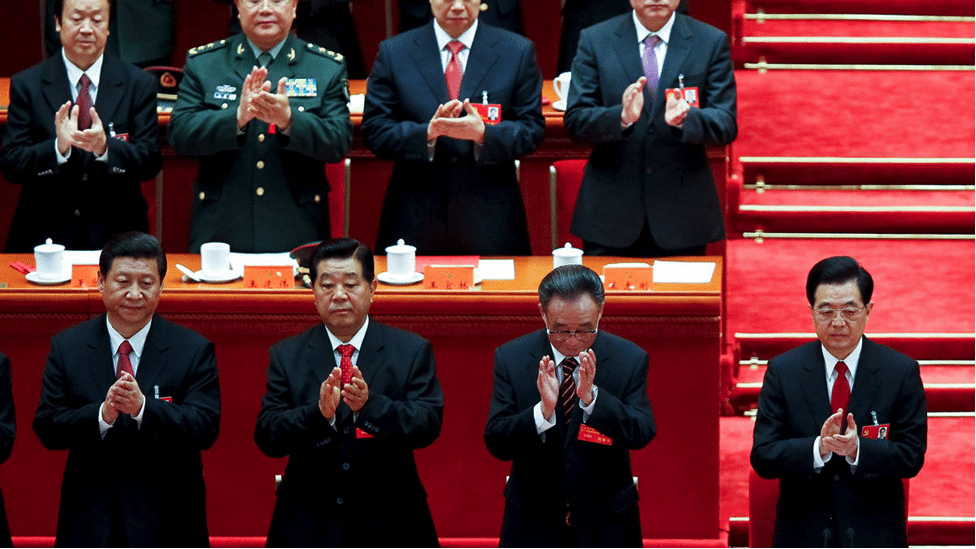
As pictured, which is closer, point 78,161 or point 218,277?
point 218,277

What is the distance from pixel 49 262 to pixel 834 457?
79.8 inches

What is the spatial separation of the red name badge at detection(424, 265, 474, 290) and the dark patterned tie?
2.09ft

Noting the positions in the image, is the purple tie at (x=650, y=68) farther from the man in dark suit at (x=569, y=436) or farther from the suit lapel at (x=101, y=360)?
the suit lapel at (x=101, y=360)

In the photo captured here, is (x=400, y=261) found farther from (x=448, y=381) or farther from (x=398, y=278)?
(x=448, y=381)

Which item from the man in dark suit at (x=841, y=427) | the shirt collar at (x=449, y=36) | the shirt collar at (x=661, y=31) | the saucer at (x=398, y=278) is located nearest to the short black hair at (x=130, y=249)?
the saucer at (x=398, y=278)

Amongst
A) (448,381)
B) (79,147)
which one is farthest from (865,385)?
(79,147)

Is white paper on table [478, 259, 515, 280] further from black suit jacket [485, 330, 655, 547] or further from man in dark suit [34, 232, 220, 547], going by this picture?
man in dark suit [34, 232, 220, 547]

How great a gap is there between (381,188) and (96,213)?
1.17 meters

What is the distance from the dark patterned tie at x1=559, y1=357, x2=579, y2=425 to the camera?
3225mm

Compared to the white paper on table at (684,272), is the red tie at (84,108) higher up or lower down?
higher up

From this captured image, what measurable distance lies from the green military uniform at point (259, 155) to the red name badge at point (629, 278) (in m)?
0.86

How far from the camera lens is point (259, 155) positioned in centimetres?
423

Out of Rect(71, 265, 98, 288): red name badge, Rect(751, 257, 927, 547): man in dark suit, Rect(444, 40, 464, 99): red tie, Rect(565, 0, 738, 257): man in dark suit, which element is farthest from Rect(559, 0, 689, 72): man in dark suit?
Rect(751, 257, 927, 547): man in dark suit

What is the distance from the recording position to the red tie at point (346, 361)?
3.28 meters
